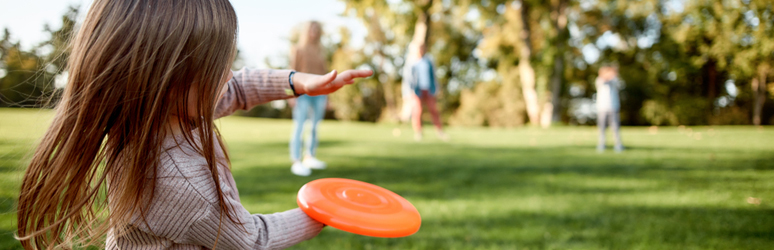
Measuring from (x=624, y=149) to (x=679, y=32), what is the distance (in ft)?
76.3

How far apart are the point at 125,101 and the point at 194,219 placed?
11.9 inches

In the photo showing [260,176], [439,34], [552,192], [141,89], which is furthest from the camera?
[439,34]

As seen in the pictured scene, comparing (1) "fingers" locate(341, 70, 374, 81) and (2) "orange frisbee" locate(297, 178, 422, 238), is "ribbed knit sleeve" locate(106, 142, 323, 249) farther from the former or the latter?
(1) "fingers" locate(341, 70, 374, 81)

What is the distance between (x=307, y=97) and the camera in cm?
509

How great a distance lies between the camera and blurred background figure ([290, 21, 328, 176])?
5.02 metres

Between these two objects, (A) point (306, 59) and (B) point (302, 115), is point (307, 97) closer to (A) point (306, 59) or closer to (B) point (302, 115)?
(B) point (302, 115)

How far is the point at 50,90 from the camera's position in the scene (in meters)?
1.13

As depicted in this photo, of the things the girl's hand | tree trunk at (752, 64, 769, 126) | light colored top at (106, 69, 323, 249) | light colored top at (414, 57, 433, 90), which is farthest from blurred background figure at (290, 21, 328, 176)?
tree trunk at (752, 64, 769, 126)

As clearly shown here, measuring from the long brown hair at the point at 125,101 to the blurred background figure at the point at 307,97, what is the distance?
3.92m

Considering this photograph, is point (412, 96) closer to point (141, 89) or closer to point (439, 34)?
point (141, 89)

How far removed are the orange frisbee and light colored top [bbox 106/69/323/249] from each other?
0.19ft

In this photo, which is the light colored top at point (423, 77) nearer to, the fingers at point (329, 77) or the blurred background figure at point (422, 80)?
the blurred background figure at point (422, 80)

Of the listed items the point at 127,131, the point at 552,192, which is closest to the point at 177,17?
the point at 127,131

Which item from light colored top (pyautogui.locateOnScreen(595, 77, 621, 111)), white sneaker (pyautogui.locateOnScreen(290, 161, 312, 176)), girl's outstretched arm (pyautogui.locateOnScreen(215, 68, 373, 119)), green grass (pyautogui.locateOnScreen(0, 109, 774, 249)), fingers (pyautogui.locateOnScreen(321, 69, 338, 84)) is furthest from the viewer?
light colored top (pyautogui.locateOnScreen(595, 77, 621, 111))
